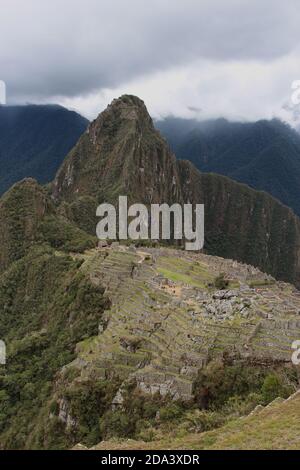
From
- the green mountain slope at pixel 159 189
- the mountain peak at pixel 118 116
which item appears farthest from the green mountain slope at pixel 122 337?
the mountain peak at pixel 118 116

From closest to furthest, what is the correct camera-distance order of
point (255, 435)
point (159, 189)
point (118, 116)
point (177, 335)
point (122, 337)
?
point (255, 435) → point (177, 335) → point (122, 337) → point (118, 116) → point (159, 189)

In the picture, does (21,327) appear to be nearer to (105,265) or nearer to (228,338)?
(105,265)

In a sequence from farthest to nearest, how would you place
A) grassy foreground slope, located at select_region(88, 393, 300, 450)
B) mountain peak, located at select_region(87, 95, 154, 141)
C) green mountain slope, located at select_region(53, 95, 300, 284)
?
1. mountain peak, located at select_region(87, 95, 154, 141)
2. green mountain slope, located at select_region(53, 95, 300, 284)
3. grassy foreground slope, located at select_region(88, 393, 300, 450)

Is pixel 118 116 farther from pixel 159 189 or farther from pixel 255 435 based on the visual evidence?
pixel 255 435

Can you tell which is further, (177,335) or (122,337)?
(122,337)

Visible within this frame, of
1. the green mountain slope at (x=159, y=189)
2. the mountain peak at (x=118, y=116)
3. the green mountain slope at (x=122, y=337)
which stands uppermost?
the mountain peak at (x=118, y=116)

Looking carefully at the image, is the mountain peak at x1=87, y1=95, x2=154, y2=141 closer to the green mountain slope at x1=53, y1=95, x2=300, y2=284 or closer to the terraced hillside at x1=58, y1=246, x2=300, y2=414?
the green mountain slope at x1=53, y1=95, x2=300, y2=284

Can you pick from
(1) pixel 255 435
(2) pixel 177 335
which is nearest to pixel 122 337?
(2) pixel 177 335

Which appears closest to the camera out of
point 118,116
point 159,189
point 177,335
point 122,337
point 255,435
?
point 255,435

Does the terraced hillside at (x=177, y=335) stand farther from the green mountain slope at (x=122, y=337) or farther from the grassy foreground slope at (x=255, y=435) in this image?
the grassy foreground slope at (x=255, y=435)

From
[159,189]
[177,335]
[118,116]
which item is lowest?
[177,335]

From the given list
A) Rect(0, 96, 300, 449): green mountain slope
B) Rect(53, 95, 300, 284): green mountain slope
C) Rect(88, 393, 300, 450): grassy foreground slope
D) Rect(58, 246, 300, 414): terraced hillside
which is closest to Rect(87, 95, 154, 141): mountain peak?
Rect(53, 95, 300, 284): green mountain slope

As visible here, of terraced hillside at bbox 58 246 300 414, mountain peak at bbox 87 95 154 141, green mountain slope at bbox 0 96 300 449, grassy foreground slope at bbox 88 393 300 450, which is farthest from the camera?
mountain peak at bbox 87 95 154 141
